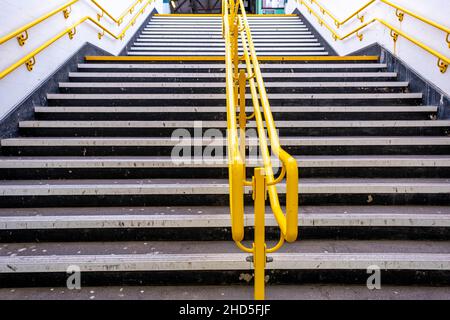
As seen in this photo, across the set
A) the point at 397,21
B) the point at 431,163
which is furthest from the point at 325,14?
the point at 431,163

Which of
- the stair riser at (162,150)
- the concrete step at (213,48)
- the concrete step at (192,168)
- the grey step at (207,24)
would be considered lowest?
the concrete step at (192,168)

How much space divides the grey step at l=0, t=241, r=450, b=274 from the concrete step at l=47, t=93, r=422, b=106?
1.92 metres

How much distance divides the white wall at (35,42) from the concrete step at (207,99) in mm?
350

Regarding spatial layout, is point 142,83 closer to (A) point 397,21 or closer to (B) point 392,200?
(B) point 392,200

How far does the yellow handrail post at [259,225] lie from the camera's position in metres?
1.43

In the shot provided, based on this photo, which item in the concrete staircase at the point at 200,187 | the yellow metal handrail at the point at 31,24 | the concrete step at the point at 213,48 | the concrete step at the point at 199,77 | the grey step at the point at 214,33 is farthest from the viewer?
the grey step at the point at 214,33

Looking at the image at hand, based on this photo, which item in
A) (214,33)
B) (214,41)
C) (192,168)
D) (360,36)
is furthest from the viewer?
(214,33)

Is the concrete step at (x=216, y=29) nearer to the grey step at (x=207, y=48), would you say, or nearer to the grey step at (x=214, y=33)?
the grey step at (x=214, y=33)

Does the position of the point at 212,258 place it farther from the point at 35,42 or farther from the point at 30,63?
the point at 35,42

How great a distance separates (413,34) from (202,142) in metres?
2.98

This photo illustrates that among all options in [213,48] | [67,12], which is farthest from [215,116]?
[213,48]

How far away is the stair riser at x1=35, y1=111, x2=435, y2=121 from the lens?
3.45 metres

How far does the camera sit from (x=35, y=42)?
12.0 ft

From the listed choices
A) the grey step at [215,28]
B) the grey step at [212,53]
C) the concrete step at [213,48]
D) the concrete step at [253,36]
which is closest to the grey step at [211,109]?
the grey step at [212,53]
